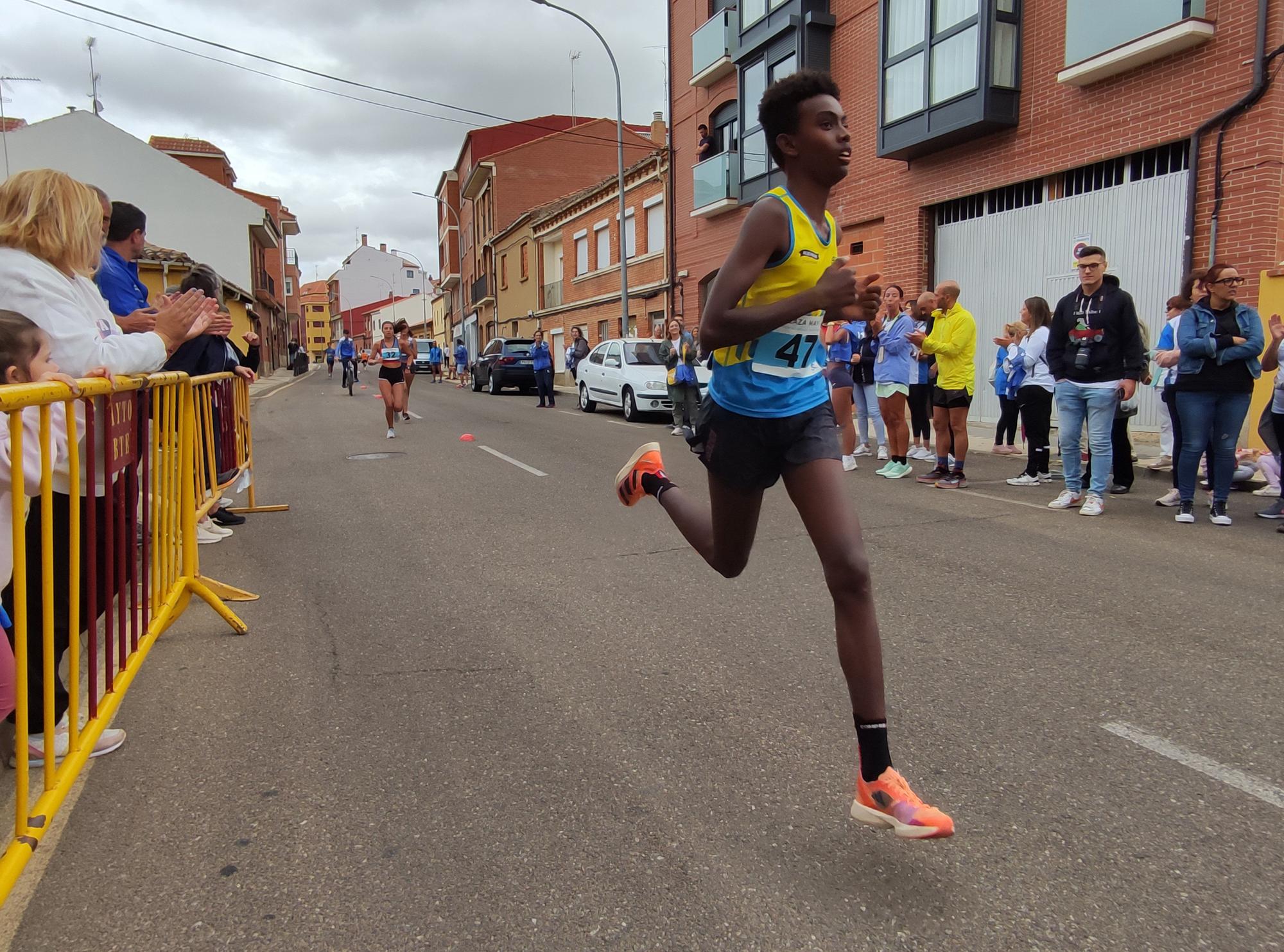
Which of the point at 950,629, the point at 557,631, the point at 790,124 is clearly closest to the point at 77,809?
the point at 557,631

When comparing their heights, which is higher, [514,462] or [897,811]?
[514,462]

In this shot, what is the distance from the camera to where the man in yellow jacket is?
8078 mm

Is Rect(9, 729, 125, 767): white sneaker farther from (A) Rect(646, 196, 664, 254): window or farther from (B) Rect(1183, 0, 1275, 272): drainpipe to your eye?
(A) Rect(646, 196, 664, 254): window

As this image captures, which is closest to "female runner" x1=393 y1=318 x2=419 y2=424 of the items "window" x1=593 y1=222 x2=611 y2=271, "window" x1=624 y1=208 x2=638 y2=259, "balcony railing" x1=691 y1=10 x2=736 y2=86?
"balcony railing" x1=691 y1=10 x2=736 y2=86

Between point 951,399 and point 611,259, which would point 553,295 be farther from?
point 951,399

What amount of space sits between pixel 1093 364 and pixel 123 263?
21.4 feet

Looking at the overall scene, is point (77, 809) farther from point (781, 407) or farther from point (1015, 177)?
point (1015, 177)

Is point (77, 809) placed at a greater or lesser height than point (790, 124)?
lesser

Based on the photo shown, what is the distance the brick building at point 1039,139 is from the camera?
10828 millimetres

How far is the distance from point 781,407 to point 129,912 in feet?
6.74

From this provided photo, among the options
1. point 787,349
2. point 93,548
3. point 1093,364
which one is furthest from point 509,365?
point 787,349

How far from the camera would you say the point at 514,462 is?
1030 cm

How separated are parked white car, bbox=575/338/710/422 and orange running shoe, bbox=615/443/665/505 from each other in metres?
10.7

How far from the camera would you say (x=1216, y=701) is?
329cm
